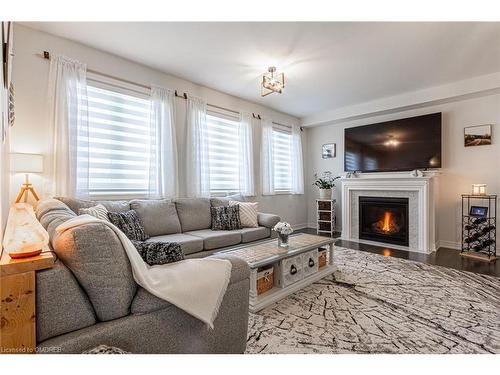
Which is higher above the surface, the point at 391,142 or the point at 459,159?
the point at 391,142

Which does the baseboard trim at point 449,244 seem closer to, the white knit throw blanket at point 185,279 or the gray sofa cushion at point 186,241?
the gray sofa cushion at point 186,241

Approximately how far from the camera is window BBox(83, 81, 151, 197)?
10.0 ft

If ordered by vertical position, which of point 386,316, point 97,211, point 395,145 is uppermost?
point 395,145

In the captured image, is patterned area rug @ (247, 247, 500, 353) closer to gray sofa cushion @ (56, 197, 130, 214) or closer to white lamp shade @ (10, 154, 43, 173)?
gray sofa cushion @ (56, 197, 130, 214)

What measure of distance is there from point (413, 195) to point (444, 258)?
1088 mm

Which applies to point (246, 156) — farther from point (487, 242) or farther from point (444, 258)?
point (487, 242)

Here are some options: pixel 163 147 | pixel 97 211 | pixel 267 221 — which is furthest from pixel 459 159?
pixel 97 211

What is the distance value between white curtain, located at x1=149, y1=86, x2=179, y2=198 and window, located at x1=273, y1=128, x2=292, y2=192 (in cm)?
244

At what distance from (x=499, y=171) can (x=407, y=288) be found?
2791 millimetres

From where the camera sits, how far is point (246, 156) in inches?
184

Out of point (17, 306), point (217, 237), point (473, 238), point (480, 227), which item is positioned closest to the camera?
point (17, 306)

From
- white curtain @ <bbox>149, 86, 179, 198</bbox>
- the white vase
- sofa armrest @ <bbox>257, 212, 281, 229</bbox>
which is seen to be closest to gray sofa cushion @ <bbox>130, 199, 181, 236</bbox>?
white curtain @ <bbox>149, 86, 179, 198</bbox>

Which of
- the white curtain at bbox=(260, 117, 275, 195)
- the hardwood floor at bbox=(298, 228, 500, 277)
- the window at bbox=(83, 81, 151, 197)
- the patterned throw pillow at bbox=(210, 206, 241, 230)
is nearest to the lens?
the window at bbox=(83, 81, 151, 197)
